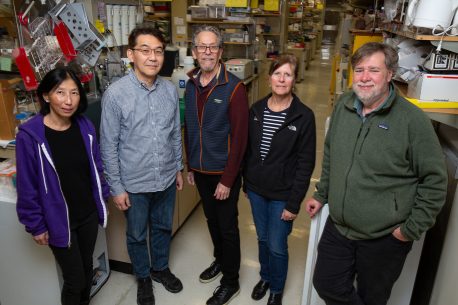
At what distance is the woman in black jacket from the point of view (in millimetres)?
1737

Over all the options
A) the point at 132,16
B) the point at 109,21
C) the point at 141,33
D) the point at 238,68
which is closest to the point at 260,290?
the point at 141,33

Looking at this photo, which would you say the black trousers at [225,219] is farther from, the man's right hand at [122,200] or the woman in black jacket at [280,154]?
the man's right hand at [122,200]

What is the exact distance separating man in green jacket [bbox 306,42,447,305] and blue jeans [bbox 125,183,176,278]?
94 centimetres

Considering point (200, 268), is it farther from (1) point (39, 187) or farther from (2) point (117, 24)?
(2) point (117, 24)

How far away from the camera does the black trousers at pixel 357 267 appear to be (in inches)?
59.1

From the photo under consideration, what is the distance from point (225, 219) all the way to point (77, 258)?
2.50 feet

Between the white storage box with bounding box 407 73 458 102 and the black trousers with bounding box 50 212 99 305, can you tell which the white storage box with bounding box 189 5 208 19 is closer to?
the white storage box with bounding box 407 73 458 102

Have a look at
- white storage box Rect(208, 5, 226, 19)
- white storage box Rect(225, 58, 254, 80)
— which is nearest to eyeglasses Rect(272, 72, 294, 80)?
white storage box Rect(225, 58, 254, 80)

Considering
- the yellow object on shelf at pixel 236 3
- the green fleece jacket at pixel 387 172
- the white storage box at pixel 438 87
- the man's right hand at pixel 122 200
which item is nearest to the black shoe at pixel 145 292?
the man's right hand at pixel 122 200

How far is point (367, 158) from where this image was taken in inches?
56.3

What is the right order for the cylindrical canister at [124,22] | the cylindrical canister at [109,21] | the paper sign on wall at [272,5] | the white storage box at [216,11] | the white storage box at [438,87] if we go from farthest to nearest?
the paper sign on wall at [272,5], the white storage box at [216,11], the cylindrical canister at [124,22], the cylindrical canister at [109,21], the white storage box at [438,87]

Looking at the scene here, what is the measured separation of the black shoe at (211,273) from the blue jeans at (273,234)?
0.44 metres

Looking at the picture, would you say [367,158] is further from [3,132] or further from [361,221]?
[3,132]

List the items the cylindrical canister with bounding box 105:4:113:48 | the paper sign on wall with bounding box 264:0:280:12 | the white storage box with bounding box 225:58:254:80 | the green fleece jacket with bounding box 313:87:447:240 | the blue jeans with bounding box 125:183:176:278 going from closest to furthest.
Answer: the green fleece jacket with bounding box 313:87:447:240 → the blue jeans with bounding box 125:183:176:278 → the cylindrical canister with bounding box 105:4:113:48 → the white storage box with bounding box 225:58:254:80 → the paper sign on wall with bounding box 264:0:280:12
